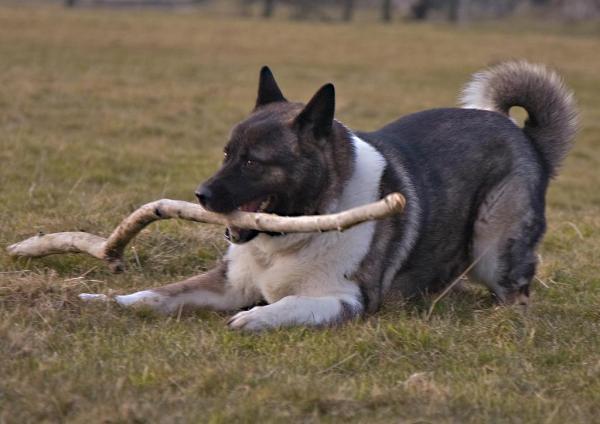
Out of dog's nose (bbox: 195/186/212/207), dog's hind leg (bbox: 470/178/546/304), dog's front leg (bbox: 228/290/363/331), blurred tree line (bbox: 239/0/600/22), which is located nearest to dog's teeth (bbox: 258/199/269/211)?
dog's nose (bbox: 195/186/212/207)

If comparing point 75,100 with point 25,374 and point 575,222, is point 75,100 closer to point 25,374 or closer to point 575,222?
point 575,222

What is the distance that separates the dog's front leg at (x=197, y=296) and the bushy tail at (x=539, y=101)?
7.15ft

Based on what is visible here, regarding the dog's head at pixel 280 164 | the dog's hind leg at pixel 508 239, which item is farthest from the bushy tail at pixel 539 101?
the dog's head at pixel 280 164

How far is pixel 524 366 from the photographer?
15.5 ft

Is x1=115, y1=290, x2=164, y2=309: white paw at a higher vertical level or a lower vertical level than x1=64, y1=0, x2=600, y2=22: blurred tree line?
higher

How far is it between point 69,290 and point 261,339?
1.13 metres

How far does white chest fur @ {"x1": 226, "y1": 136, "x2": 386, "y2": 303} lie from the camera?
215 inches

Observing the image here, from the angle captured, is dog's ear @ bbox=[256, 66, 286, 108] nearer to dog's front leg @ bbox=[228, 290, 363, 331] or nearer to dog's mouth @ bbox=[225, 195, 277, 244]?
dog's mouth @ bbox=[225, 195, 277, 244]

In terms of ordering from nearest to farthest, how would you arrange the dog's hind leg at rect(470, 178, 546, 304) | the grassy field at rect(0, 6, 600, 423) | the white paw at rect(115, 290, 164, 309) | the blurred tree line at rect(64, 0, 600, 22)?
the grassy field at rect(0, 6, 600, 423)
the white paw at rect(115, 290, 164, 309)
the dog's hind leg at rect(470, 178, 546, 304)
the blurred tree line at rect(64, 0, 600, 22)

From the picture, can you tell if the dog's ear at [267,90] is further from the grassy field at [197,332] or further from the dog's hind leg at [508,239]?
the dog's hind leg at [508,239]

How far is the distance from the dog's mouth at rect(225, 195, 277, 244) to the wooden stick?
0.25ft

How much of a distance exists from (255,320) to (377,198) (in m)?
1.02

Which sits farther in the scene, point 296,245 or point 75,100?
point 75,100

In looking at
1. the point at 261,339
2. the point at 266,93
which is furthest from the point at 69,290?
the point at 266,93
